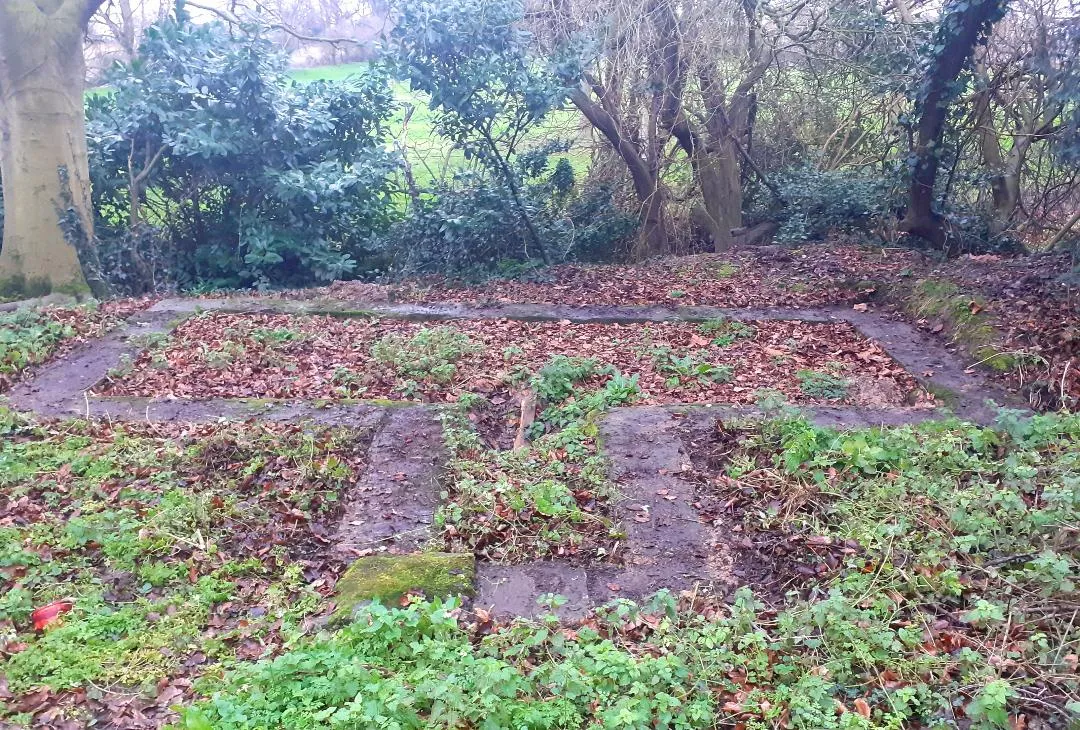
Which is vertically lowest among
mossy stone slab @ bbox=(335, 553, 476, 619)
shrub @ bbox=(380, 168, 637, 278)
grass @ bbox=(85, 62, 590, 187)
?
mossy stone slab @ bbox=(335, 553, 476, 619)

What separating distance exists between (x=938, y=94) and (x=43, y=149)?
9.12 metres

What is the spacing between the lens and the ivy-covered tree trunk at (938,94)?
804cm

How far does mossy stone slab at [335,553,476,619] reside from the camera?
11.5ft

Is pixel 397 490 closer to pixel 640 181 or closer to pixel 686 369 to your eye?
pixel 686 369

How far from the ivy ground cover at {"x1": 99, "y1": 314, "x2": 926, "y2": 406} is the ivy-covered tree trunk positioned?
10.2 ft

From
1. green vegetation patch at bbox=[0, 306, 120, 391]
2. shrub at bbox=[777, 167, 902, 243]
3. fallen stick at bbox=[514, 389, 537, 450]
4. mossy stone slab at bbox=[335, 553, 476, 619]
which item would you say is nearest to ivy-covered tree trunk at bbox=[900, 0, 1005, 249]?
shrub at bbox=[777, 167, 902, 243]

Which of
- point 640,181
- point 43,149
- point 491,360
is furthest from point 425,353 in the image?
point 640,181

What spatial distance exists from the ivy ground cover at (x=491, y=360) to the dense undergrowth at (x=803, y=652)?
196 centimetres

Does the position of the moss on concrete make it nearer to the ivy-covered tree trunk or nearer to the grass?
the ivy-covered tree trunk

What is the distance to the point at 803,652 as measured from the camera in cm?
309

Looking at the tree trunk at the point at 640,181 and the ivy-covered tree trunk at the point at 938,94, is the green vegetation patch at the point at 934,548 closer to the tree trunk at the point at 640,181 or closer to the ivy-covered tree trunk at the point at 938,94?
the ivy-covered tree trunk at the point at 938,94

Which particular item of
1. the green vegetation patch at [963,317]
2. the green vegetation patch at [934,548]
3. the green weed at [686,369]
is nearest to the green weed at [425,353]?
the green weed at [686,369]

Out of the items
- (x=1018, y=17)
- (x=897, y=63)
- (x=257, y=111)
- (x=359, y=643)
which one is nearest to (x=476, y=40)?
(x=257, y=111)

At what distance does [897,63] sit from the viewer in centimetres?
983
